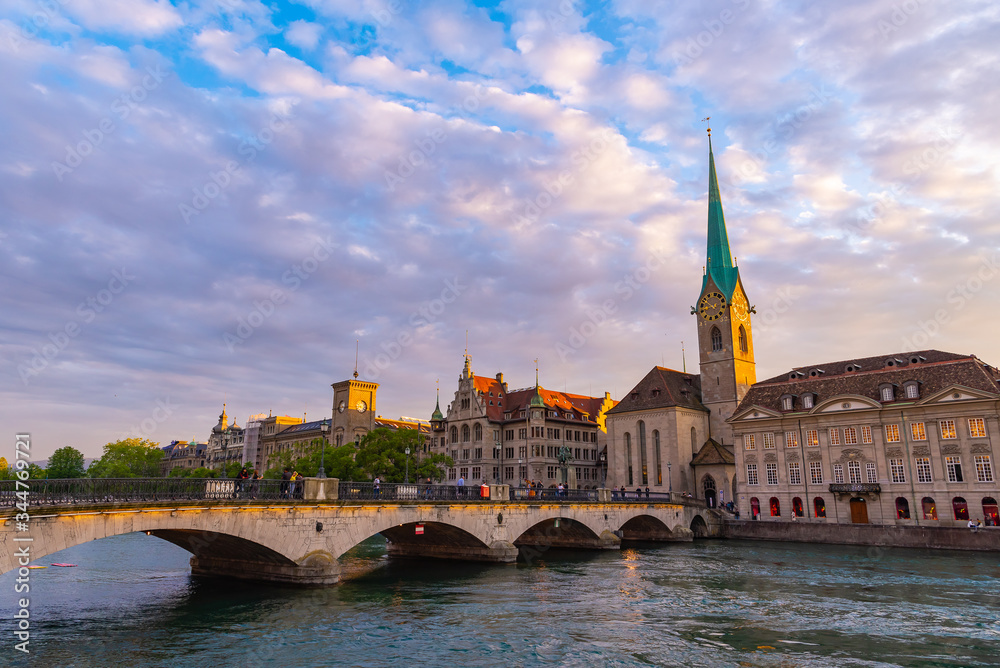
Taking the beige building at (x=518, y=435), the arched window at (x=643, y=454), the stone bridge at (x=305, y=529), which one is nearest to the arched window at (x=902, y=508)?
the stone bridge at (x=305, y=529)

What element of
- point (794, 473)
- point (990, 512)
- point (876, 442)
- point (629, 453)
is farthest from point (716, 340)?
point (990, 512)

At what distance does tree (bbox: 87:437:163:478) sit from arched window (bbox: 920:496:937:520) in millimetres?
114865

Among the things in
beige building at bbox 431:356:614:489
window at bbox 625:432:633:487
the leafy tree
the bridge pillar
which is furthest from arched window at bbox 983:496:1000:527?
the bridge pillar

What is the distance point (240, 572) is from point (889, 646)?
27.1 m

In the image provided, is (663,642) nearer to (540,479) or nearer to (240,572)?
(240,572)

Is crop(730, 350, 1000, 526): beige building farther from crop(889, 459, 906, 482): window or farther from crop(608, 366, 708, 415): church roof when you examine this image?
crop(608, 366, 708, 415): church roof

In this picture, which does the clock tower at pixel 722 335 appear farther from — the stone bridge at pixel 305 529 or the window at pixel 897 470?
the stone bridge at pixel 305 529

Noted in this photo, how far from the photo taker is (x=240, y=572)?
32.5 meters

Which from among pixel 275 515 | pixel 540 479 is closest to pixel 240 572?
pixel 275 515

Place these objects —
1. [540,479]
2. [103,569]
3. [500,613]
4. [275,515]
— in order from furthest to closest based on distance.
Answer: [540,479], [103,569], [275,515], [500,613]

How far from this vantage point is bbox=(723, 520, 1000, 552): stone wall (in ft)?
161

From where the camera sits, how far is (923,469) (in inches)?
2238

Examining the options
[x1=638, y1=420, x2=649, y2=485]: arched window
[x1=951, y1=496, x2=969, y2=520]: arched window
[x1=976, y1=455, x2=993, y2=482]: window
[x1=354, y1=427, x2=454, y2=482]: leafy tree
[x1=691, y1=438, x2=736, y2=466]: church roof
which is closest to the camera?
[x1=976, y1=455, x2=993, y2=482]: window

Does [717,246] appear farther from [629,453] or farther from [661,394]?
[629,453]
